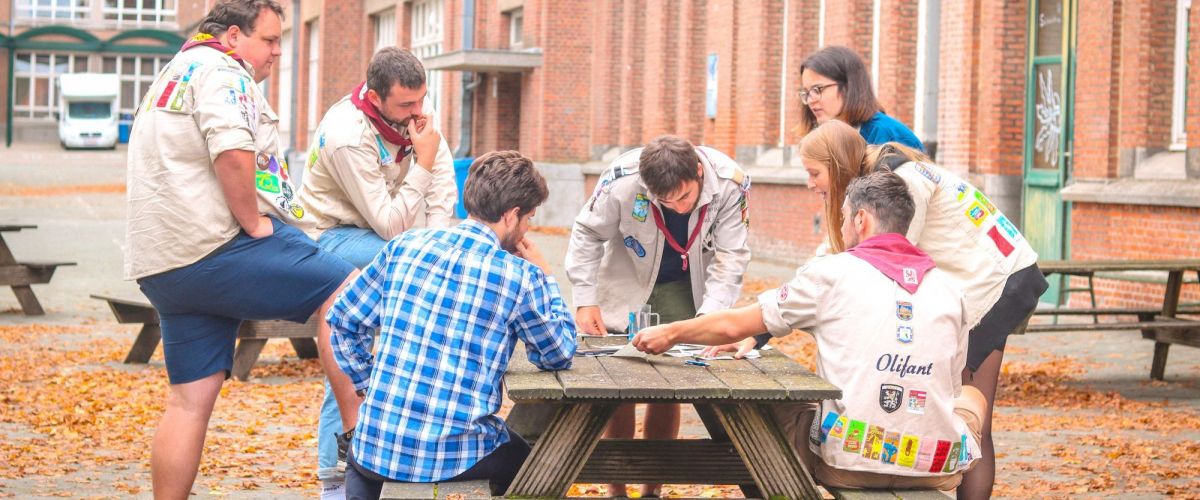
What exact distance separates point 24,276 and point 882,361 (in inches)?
470

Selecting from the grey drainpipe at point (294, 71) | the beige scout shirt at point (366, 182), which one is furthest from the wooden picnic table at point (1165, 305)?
the grey drainpipe at point (294, 71)

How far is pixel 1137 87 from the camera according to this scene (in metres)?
14.5

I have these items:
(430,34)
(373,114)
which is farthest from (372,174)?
(430,34)

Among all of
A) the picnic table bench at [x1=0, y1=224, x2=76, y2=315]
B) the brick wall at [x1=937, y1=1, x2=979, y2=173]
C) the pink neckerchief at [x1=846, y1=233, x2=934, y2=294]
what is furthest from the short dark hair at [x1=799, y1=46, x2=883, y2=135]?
the brick wall at [x1=937, y1=1, x2=979, y2=173]

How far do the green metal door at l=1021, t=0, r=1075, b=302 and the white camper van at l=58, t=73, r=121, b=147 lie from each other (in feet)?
178

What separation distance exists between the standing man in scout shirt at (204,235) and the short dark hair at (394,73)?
0.54m

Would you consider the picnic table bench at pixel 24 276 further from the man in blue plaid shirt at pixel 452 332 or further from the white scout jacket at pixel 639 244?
the man in blue plaid shirt at pixel 452 332

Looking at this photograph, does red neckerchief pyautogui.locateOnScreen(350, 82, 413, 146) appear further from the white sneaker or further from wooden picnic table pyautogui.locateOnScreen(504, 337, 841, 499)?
the white sneaker

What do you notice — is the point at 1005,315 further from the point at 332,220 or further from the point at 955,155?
the point at 955,155

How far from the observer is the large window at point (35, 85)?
7075 cm

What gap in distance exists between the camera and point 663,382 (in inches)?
175

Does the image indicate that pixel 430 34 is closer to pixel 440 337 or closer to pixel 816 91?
pixel 816 91

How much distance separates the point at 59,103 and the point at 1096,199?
6243 cm

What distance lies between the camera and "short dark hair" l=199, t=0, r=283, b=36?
205 inches
